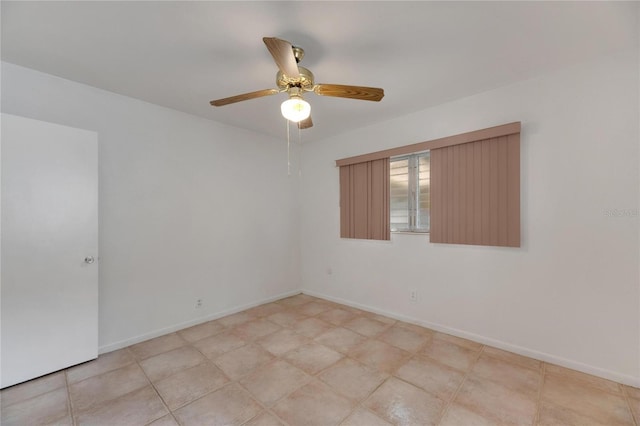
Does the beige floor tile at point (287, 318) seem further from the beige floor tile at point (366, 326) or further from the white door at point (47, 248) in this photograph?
the white door at point (47, 248)

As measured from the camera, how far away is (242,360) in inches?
94.0

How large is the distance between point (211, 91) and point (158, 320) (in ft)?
8.12

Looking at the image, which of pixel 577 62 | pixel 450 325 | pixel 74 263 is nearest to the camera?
pixel 577 62

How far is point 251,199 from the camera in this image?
3799 millimetres

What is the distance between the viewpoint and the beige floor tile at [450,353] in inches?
90.6

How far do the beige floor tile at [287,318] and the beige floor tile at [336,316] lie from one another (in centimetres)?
27

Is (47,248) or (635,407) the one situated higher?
(47,248)

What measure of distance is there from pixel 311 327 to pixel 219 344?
39.2 inches

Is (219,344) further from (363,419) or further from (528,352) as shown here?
(528,352)

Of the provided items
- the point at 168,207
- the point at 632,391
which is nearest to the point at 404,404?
the point at 632,391

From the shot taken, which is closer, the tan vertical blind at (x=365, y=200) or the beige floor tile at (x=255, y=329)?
the beige floor tile at (x=255, y=329)

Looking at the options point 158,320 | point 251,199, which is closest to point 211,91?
point 251,199

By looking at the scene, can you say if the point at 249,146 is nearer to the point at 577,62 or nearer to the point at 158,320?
the point at 158,320

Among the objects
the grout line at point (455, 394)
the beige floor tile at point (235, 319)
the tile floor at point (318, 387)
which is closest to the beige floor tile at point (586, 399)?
the tile floor at point (318, 387)
